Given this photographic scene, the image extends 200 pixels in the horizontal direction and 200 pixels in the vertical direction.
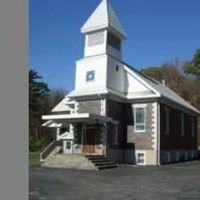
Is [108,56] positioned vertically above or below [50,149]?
above

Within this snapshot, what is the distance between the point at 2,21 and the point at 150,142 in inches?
1014

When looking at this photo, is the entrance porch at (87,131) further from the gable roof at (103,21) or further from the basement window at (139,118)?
the gable roof at (103,21)

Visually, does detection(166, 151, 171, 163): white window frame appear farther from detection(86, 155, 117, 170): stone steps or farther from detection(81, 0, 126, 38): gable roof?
detection(81, 0, 126, 38): gable roof

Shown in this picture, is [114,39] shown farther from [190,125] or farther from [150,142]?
[190,125]

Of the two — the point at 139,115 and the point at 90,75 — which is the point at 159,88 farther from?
the point at 90,75

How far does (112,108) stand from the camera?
2661 cm

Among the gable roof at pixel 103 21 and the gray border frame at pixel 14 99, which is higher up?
the gable roof at pixel 103 21

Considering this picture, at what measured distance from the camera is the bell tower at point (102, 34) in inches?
1091

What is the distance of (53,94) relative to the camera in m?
69.9

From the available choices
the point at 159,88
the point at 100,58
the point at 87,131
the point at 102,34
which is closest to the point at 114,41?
the point at 102,34

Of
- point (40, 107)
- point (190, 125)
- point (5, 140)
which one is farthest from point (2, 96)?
point (40, 107)

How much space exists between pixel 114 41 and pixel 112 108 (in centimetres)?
516

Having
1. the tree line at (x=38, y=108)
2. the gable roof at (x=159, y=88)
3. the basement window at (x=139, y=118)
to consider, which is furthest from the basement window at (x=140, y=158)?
the tree line at (x=38, y=108)

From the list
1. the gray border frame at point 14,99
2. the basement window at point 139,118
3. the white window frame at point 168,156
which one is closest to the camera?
the gray border frame at point 14,99
